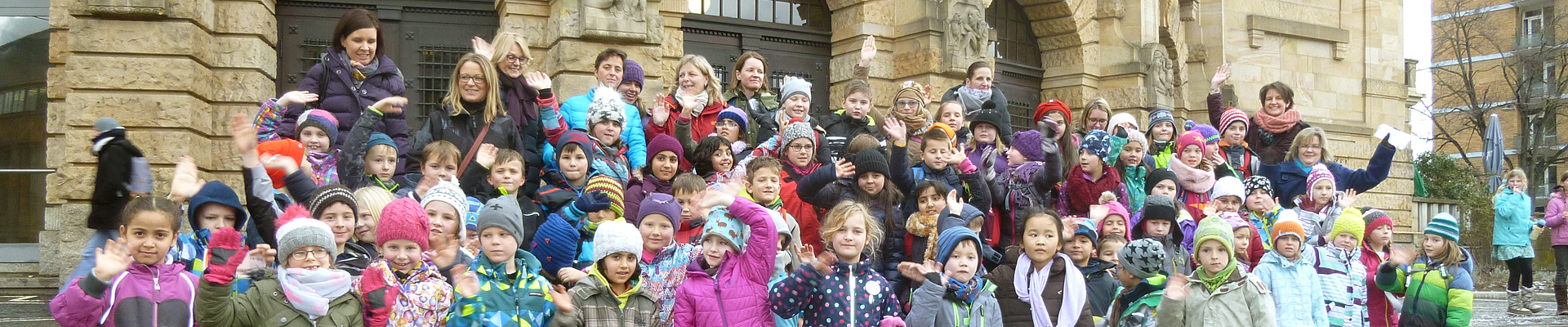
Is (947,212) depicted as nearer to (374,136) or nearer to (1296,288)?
(1296,288)

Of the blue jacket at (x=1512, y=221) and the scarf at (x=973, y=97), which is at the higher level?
the scarf at (x=973, y=97)

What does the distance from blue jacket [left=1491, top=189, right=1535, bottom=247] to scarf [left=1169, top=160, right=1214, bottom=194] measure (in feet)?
17.9

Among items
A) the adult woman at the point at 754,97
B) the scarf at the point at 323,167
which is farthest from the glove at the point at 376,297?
the adult woman at the point at 754,97

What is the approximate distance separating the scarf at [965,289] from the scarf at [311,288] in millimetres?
2420

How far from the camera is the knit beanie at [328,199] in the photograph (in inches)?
193

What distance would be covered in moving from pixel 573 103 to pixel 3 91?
5.76m

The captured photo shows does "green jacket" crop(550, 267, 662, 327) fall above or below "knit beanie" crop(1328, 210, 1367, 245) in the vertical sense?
below

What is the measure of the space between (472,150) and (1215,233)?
3.68 meters

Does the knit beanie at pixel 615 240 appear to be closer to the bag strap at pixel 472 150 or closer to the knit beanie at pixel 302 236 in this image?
the knit beanie at pixel 302 236

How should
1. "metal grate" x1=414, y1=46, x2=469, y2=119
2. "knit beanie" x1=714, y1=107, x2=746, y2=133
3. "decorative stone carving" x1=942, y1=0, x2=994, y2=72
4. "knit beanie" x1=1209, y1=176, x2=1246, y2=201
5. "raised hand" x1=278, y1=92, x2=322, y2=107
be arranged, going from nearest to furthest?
1. "raised hand" x1=278, y1=92, x2=322, y2=107
2. "knit beanie" x1=1209, y1=176, x2=1246, y2=201
3. "knit beanie" x1=714, y1=107, x2=746, y2=133
4. "metal grate" x1=414, y1=46, x2=469, y2=119
5. "decorative stone carving" x1=942, y1=0, x2=994, y2=72

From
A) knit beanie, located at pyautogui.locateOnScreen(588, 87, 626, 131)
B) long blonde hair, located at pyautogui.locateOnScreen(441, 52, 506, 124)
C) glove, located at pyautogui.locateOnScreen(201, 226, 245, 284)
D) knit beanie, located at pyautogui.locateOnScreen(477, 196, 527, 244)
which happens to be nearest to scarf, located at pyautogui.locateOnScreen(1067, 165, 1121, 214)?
knit beanie, located at pyautogui.locateOnScreen(588, 87, 626, 131)

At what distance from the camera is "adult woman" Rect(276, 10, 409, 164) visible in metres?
6.64

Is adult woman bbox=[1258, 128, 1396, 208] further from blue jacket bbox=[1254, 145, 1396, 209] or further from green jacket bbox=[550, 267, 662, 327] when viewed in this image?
green jacket bbox=[550, 267, 662, 327]

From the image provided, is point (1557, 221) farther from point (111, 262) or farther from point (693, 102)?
point (111, 262)
